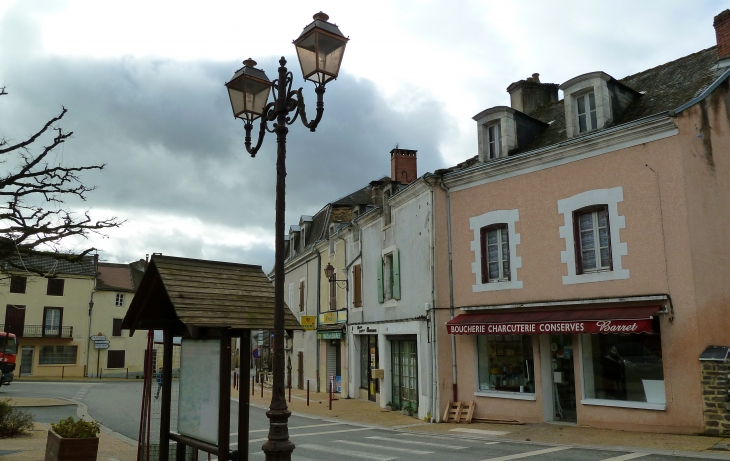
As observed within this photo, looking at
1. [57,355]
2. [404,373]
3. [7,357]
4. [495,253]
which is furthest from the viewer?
[57,355]

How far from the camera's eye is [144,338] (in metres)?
44.1

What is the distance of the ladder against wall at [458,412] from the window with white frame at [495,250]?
2.92m

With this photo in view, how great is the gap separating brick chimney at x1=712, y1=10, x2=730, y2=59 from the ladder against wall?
997cm

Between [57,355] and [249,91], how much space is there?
130 feet

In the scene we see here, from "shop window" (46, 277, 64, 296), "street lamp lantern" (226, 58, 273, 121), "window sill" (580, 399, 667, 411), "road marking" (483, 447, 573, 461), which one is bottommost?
"road marking" (483, 447, 573, 461)

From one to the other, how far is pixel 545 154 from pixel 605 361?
188 inches

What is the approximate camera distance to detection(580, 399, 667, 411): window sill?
11.5 m

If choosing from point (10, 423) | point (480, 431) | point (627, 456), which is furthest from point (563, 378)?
point (10, 423)

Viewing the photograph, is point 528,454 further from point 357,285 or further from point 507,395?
point 357,285

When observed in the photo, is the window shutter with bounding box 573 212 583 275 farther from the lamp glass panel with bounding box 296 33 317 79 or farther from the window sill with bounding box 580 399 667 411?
the lamp glass panel with bounding box 296 33 317 79

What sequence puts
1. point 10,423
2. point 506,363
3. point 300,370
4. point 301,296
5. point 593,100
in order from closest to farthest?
point 10,423 → point 593,100 → point 506,363 → point 300,370 → point 301,296

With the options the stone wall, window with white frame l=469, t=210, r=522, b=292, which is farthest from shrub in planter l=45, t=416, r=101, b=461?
the stone wall

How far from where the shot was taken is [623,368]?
40.2 ft

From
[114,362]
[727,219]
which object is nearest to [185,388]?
[727,219]
